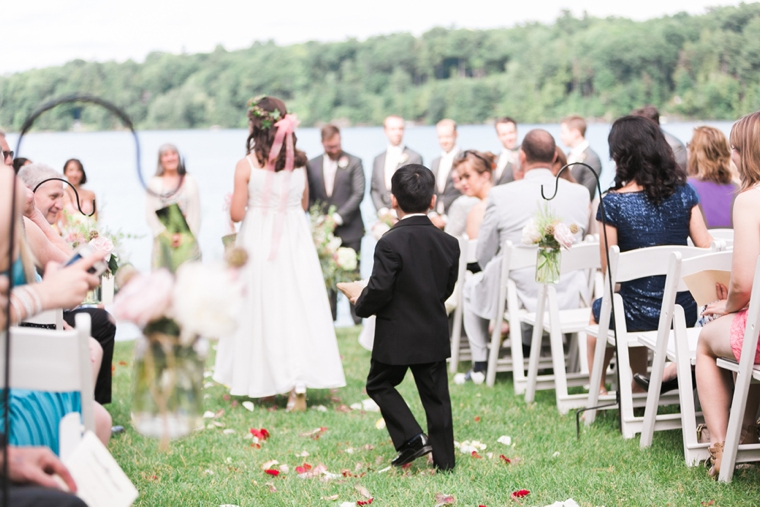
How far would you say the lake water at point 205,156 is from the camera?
67.7 feet

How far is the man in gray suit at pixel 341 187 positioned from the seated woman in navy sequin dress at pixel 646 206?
485cm

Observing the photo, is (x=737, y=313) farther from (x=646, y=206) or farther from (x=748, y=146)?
(x=646, y=206)

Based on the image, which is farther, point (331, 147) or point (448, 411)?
point (331, 147)

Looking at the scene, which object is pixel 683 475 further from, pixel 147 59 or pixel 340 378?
pixel 147 59

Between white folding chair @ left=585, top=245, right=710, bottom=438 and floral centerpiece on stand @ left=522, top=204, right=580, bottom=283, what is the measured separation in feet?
1.20

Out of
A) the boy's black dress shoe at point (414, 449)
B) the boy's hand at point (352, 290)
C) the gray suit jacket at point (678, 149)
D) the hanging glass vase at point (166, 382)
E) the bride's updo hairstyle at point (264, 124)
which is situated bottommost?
the boy's black dress shoe at point (414, 449)

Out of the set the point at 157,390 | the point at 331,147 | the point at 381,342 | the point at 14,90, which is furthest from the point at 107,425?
the point at 331,147

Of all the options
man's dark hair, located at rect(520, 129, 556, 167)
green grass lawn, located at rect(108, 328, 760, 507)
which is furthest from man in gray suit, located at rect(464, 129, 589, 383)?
green grass lawn, located at rect(108, 328, 760, 507)

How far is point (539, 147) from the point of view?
634 cm

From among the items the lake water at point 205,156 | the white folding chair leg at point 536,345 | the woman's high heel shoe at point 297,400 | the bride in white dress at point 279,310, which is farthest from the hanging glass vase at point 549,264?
the lake water at point 205,156

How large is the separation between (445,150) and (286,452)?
5.30 metres

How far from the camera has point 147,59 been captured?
34.2 feet

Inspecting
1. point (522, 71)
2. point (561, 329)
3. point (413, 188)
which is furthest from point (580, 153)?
point (522, 71)

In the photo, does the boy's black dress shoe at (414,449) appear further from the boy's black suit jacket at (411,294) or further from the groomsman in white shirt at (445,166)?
the groomsman in white shirt at (445,166)
